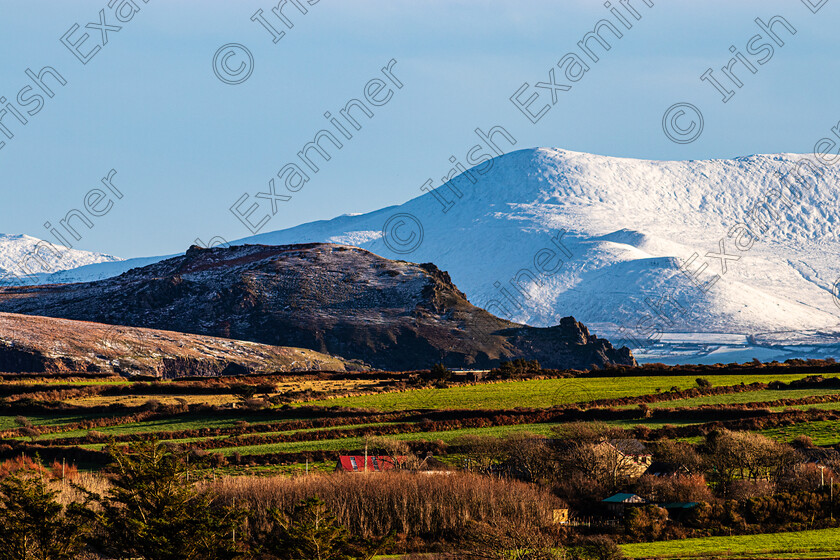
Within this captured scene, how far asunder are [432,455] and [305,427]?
1570 cm

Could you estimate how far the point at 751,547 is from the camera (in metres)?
42.7

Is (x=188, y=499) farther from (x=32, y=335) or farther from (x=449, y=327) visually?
(x=449, y=327)

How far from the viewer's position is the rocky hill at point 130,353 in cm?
13912

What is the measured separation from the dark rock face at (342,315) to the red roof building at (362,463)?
105 m

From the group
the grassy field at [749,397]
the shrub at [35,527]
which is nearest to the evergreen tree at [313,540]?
the shrub at [35,527]

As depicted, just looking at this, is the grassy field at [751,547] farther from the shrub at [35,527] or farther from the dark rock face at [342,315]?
the dark rock face at [342,315]

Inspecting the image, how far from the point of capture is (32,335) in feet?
478

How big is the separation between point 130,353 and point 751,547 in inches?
4515

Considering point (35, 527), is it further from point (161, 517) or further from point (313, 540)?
point (313, 540)

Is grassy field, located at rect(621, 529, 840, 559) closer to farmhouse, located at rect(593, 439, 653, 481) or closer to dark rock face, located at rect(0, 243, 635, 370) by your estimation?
farmhouse, located at rect(593, 439, 653, 481)

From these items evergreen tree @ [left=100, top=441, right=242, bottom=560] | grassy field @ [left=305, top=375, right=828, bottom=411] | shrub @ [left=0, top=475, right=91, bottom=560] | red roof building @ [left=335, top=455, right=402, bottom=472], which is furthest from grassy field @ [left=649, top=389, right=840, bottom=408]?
shrub @ [left=0, top=475, right=91, bottom=560]

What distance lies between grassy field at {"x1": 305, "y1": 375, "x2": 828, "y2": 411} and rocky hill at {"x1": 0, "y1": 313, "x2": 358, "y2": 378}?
176 feet

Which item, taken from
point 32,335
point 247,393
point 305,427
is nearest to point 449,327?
point 32,335

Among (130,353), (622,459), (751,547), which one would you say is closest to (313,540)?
(751,547)
